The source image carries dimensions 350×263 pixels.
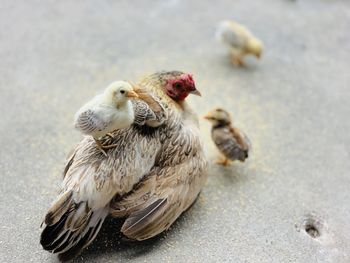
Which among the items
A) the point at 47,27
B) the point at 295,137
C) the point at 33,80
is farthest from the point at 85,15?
the point at 295,137

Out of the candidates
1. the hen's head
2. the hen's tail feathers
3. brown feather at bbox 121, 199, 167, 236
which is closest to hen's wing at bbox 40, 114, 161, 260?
the hen's tail feathers

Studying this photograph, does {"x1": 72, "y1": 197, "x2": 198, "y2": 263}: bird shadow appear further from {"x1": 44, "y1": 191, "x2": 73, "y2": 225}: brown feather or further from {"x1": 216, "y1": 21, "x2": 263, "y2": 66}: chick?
{"x1": 216, "y1": 21, "x2": 263, "y2": 66}: chick

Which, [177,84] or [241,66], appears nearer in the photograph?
[177,84]

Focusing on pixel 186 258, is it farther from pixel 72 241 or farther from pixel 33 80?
pixel 33 80

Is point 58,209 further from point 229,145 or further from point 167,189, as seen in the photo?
point 229,145

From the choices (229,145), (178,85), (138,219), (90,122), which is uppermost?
(90,122)

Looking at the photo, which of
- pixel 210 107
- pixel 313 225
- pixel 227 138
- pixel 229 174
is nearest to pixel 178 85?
pixel 227 138
